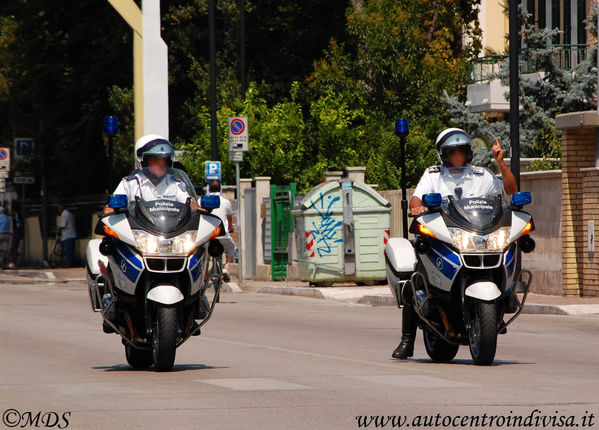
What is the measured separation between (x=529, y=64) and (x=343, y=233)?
7.64 meters

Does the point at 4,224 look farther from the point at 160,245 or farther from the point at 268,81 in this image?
the point at 160,245

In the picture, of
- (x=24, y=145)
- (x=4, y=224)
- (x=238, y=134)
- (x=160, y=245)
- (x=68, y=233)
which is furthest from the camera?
(x=24, y=145)

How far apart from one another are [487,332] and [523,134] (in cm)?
2145

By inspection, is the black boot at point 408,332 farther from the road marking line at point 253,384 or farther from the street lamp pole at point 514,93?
the street lamp pole at point 514,93

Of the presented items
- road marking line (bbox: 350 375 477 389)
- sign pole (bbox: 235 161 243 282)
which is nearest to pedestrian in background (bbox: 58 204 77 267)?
sign pole (bbox: 235 161 243 282)

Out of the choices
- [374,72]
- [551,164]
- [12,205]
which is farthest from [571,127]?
[12,205]

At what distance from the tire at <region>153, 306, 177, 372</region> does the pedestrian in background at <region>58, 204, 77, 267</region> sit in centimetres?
3082

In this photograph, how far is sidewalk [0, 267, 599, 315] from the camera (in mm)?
18938

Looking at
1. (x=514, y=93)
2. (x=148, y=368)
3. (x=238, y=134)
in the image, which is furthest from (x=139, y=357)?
(x=238, y=134)

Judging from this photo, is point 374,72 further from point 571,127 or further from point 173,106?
point 571,127

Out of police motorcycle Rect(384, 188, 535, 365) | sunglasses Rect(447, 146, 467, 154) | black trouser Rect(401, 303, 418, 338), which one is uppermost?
sunglasses Rect(447, 146, 467, 154)

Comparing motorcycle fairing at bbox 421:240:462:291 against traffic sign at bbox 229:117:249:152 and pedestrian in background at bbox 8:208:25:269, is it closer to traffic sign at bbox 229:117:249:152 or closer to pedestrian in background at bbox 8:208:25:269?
traffic sign at bbox 229:117:249:152

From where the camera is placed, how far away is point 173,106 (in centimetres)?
4672

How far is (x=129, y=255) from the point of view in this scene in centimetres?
1034
